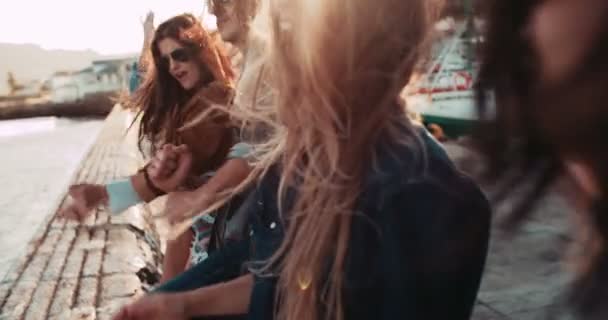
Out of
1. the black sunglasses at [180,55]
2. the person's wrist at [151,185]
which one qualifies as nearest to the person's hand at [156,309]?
the person's wrist at [151,185]

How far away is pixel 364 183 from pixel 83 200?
149 cm

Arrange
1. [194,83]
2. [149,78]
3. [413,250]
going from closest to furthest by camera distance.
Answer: [413,250] → [194,83] → [149,78]

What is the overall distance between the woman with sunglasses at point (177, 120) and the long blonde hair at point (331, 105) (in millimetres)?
1010

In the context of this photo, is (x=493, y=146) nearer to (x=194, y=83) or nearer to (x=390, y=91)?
(x=390, y=91)

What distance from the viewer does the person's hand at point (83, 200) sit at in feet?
8.30

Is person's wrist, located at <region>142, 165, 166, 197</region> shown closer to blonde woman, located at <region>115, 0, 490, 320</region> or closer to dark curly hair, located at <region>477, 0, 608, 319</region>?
blonde woman, located at <region>115, 0, 490, 320</region>

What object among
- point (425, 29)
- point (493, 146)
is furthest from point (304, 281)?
point (493, 146)

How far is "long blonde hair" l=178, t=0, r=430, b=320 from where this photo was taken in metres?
1.23

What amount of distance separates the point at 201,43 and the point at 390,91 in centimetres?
183

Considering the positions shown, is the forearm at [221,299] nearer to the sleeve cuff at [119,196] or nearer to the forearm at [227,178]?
the forearm at [227,178]

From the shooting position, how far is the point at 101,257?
16.7 ft

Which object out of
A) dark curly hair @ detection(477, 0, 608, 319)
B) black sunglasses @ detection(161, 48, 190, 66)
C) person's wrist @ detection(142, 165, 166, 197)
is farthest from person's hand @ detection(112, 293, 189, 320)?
black sunglasses @ detection(161, 48, 190, 66)

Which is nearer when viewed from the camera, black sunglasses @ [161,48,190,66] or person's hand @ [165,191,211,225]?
person's hand @ [165,191,211,225]

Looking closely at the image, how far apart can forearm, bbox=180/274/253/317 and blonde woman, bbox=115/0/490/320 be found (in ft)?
0.55
